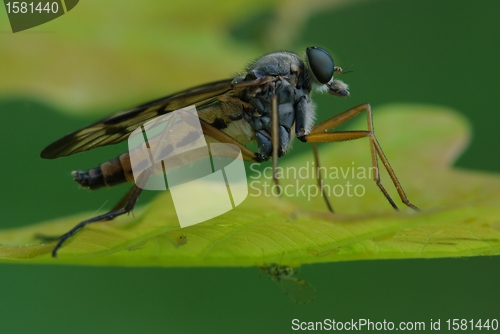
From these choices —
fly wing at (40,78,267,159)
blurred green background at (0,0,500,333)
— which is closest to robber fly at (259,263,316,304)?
blurred green background at (0,0,500,333)

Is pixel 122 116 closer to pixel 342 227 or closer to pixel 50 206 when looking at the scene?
pixel 342 227

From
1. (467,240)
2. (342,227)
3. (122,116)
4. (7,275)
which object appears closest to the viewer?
(342,227)

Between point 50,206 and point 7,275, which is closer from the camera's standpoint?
point 7,275

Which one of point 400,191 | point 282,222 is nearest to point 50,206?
point 400,191
